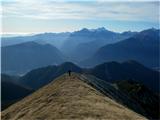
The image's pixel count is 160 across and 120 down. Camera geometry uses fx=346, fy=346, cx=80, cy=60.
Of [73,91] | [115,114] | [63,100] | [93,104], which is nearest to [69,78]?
[73,91]

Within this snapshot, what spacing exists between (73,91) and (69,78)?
17.1m

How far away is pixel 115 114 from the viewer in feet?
154

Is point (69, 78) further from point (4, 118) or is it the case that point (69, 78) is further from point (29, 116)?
point (29, 116)

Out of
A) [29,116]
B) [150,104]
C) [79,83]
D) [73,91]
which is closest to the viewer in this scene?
[29,116]

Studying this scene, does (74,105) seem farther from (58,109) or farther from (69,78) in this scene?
(69,78)

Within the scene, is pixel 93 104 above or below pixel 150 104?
above

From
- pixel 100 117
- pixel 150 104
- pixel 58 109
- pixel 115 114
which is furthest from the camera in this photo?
pixel 150 104

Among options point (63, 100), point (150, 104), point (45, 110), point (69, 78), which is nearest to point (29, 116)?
point (45, 110)

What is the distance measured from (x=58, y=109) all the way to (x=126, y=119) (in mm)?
10682

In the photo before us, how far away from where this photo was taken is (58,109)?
50.7 m

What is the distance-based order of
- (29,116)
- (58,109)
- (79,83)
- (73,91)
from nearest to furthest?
(58,109) < (29,116) < (73,91) < (79,83)

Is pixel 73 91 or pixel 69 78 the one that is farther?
pixel 69 78

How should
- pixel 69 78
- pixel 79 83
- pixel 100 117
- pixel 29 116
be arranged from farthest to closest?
pixel 69 78
pixel 79 83
pixel 29 116
pixel 100 117

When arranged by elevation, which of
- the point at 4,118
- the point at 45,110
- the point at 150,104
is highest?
the point at 45,110
